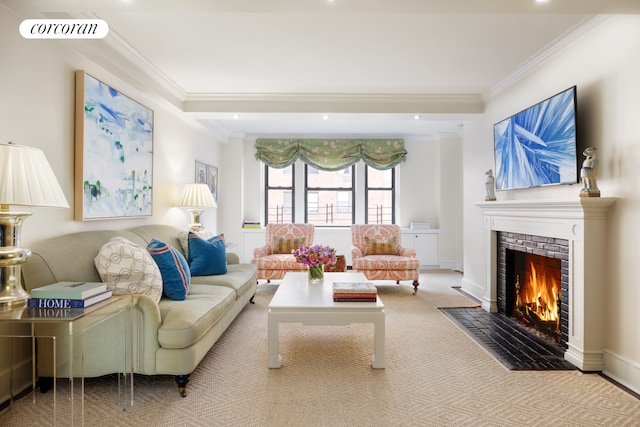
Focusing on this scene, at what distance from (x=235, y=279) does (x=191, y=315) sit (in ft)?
4.09

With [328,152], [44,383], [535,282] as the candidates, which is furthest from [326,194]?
[44,383]

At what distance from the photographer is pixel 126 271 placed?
8.04ft

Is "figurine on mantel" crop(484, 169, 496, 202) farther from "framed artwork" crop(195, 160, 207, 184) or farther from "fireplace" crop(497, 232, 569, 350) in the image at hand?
"framed artwork" crop(195, 160, 207, 184)

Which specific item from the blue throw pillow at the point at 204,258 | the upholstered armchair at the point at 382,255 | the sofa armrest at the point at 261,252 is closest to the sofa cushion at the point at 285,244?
the sofa armrest at the point at 261,252

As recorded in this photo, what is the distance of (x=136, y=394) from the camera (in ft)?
7.29

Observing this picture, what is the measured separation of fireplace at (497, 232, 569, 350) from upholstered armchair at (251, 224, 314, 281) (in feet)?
8.01

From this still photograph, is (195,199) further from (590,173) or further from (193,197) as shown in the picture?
(590,173)

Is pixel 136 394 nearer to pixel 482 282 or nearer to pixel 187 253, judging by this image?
pixel 187 253

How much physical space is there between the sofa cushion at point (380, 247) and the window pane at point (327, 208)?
1.70m

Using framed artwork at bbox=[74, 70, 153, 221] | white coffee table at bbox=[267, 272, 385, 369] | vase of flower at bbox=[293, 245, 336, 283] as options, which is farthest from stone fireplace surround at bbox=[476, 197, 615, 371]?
framed artwork at bbox=[74, 70, 153, 221]

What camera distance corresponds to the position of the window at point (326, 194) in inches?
278

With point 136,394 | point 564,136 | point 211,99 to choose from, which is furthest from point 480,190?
point 136,394

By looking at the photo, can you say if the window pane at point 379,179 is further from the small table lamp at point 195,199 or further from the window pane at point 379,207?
the small table lamp at point 195,199

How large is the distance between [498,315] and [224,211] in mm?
4590
